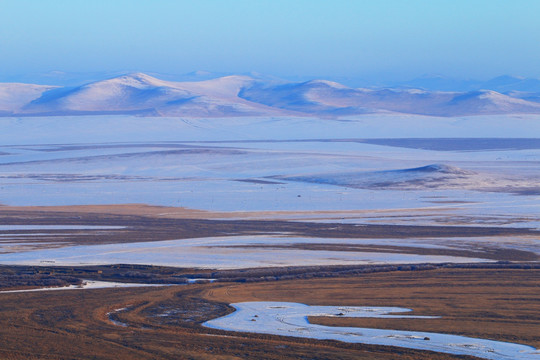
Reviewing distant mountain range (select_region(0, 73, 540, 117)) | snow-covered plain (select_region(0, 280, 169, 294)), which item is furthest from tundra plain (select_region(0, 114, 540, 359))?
distant mountain range (select_region(0, 73, 540, 117))

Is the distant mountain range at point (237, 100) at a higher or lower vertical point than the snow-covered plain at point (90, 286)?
higher

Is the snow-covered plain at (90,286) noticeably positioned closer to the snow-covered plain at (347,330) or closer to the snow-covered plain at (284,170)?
the snow-covered plain at (284,170)

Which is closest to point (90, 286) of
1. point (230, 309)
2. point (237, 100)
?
point (230, 309)

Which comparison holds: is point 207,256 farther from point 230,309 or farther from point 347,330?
point 347,330

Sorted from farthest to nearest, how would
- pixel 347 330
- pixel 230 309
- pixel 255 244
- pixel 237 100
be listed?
pixel 237 100 < pixel 255 244 < pixel 230 309 < pixel 347 330

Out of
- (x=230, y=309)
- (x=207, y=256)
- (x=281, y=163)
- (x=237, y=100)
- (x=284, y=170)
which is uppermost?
(x=237, y=100)

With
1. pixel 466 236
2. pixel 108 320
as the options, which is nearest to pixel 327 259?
pixel 466 236

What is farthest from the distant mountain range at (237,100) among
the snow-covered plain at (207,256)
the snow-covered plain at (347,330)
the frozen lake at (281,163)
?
the snow-covered plain at (347,330)
